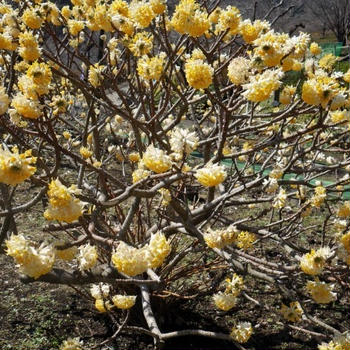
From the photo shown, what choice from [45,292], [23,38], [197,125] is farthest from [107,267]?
[197,125]

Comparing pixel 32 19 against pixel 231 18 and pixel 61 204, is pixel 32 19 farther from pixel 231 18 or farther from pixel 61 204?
pixel 61 204

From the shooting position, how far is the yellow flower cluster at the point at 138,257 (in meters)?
1.50

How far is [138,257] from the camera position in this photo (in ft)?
4.97

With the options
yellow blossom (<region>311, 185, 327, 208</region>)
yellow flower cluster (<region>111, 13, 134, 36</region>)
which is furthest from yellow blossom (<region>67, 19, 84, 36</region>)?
yellow blossom (<region>311, 185, 327, 208</region>)

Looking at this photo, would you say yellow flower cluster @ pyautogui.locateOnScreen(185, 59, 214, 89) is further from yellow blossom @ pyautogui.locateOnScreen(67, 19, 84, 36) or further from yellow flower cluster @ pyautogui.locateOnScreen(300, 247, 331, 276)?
yellow blossom @ pyautogui.locateOnScreen(67, 19, 84, 36)

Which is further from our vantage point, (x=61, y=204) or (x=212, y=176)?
(x=212, y=176)

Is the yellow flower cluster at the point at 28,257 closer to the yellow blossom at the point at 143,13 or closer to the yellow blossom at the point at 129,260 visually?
the yellow blossom at the point at 129,260

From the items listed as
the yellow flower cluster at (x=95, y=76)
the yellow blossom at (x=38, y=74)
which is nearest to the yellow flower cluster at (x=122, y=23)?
the yellow flower cluster at (x=95, y=76)

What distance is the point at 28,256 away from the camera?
1.47m

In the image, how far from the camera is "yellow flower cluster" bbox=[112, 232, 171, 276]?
1.50 meters

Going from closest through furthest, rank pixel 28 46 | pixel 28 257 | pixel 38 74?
pixel 28 257 < pixel 38 74 < pixel 28 46

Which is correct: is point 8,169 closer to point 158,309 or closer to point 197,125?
point 158,309

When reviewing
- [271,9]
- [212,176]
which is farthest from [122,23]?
[271,9]

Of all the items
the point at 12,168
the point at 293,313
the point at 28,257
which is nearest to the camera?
the point at 12,168
